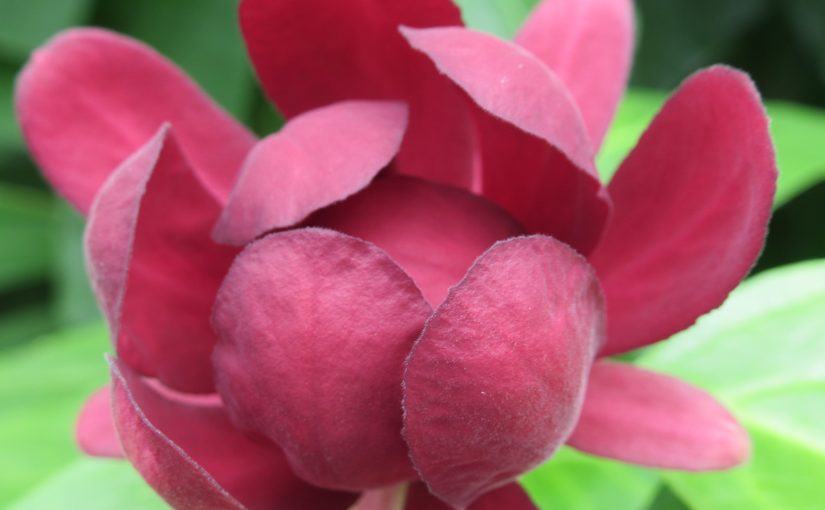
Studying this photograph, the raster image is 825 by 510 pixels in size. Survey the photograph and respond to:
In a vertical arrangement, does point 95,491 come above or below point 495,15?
below

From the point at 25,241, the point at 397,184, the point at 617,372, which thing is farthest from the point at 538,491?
the point at 25,241

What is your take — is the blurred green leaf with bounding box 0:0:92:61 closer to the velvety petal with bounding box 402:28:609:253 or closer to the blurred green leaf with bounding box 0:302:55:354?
the blurred green leaf with bounding box 0:302:55:354

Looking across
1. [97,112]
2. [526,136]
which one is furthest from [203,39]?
[526,136]

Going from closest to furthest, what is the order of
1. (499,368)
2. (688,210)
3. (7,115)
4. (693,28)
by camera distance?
(499,368) → (688,210) → (693,28) → (7,115)

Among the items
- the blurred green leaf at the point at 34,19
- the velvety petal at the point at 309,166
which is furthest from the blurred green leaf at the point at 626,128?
the blurred green leaf at the point at 34,19

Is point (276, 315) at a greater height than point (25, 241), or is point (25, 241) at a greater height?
point (276, 315)

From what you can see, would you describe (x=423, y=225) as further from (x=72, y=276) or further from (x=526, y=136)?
(x=72, y=276)

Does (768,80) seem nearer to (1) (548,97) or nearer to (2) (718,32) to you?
(2) (718,32)
